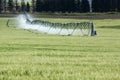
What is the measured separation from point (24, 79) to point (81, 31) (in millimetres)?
41591

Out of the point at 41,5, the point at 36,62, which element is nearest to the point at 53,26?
the point at 36,62

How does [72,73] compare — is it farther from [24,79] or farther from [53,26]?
[53,26]

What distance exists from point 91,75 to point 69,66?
8.40ft

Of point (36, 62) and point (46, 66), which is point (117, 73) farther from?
point (36, 62)

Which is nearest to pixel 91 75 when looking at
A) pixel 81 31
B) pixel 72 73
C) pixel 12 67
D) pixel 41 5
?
pixel 72 73

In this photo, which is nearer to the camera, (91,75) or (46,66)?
(91,75)

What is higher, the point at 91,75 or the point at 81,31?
the point at 91,75

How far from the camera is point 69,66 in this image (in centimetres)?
1688

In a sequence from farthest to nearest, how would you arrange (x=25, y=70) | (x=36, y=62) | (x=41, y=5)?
(x=41, y=5), (x=36, y=62), (x=25, y=70)

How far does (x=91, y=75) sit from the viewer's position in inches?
567

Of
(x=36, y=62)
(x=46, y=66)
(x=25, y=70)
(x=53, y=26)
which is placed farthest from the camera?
(x=53, y=26)

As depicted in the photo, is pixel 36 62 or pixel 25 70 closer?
pixel 25 70

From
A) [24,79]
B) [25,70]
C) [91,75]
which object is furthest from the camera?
[25,70]

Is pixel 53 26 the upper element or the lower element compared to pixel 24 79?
lower
